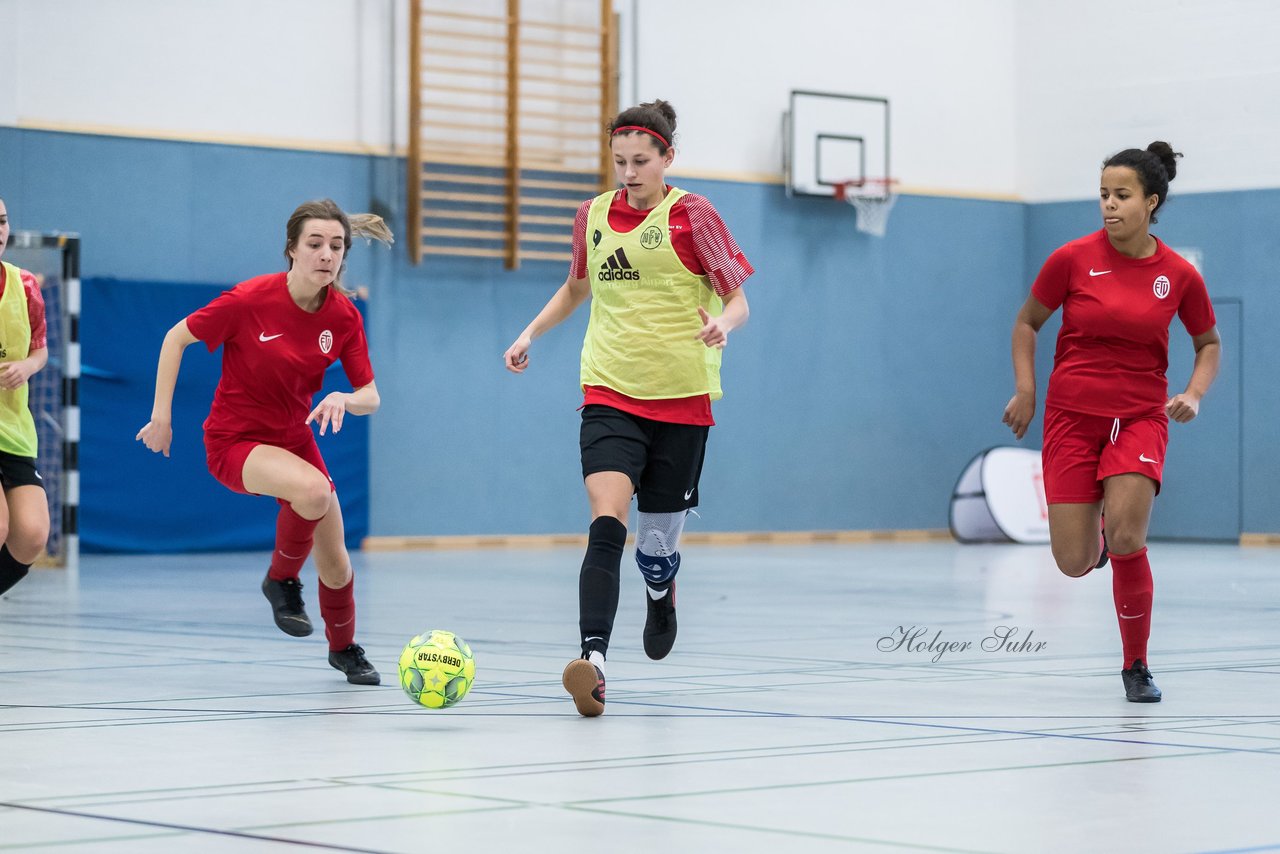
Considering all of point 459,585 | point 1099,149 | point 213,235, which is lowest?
point 459,585

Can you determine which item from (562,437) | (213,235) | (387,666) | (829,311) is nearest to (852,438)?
(829,311)

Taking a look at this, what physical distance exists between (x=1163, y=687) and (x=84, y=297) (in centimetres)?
1111

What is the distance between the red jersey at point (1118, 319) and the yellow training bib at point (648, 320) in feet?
3.65

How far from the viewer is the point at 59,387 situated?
1416 centimetres

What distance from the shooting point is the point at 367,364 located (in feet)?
21.1

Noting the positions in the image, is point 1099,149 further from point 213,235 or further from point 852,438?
point 213,235

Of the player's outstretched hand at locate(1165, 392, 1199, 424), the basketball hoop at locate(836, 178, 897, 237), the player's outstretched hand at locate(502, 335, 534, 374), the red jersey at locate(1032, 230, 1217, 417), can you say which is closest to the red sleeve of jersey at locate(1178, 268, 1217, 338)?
the red jersey at locate(1032, 230, 1217, 417)

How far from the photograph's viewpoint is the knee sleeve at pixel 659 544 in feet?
19.6

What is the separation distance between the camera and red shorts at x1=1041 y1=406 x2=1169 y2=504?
5758mm

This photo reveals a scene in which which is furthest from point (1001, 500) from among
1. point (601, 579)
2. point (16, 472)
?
point (601, 579)

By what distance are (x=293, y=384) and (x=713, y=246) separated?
58.6 inches

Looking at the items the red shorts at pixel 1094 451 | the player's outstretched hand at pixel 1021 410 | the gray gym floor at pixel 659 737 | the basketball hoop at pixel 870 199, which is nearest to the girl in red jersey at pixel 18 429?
the gray gym floor at pixel 659 737

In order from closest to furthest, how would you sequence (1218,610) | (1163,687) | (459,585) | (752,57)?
(1163,687) < (1218,610) < (459,585) < (752,57)

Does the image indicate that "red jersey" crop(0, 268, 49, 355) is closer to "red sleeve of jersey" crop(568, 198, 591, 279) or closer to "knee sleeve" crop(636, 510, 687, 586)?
"red sleeve of jersey" crop(568, 198, 591, 279)
